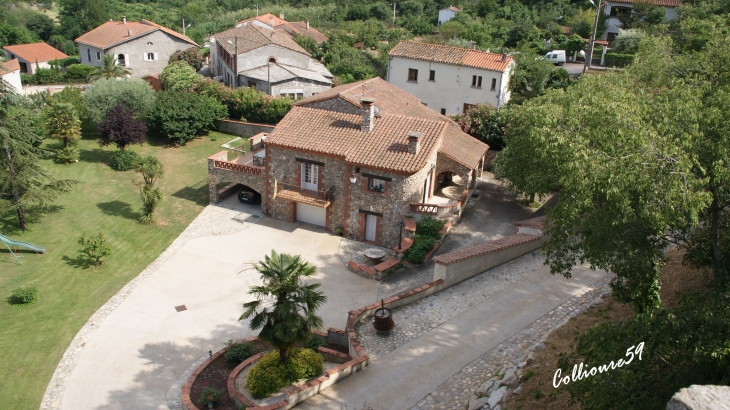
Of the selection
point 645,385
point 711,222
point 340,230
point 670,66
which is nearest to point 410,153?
point 340,230

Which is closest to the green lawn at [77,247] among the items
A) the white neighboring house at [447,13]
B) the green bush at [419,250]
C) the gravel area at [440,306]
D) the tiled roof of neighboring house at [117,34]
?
the gravel area at [440,306]

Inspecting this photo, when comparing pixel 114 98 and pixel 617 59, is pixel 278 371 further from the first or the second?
pixel 617 59

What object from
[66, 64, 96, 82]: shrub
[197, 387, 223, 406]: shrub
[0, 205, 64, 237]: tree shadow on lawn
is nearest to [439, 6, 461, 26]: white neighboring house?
[66, 64, 96, 82]: shrub

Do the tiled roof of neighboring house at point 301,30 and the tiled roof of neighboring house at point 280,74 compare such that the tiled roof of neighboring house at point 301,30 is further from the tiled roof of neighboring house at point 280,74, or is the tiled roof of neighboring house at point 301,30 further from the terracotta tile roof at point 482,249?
the terracotta tile roof at point 482,249

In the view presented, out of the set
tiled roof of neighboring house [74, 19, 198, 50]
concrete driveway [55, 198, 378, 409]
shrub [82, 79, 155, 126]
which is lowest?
concrete driveway [55, 198, 378, 409]

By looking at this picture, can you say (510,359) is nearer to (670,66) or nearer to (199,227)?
(670,66)

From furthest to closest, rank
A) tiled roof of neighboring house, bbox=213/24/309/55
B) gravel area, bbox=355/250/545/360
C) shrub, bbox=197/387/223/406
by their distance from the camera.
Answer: tiled roof of neighboring house, bbox=213/24/309/55
gravel area, bbox=355/250/545/360
shrub, bbox=197/387/223/406

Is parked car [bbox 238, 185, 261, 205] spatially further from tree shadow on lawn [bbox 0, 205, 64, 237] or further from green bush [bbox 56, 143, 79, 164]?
green bush [bbox 56, 143, 79, 164]
